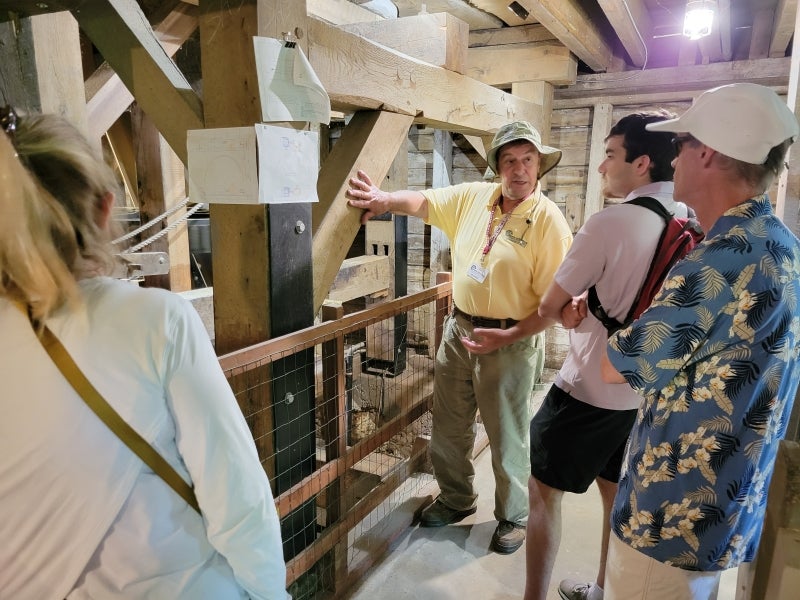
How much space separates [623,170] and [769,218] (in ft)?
2.15

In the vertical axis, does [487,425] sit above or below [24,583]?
below

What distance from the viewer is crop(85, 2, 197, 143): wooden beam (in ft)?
8.00

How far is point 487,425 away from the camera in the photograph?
8.25ft

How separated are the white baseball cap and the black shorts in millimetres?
961

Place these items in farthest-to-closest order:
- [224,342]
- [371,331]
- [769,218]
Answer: [371,331], [224,342], [769,218]

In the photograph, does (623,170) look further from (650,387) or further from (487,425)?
(487,425)

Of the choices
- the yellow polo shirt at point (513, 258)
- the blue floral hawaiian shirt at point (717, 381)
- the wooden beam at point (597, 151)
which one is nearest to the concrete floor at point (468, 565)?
the yellow polo shirt at point (513, 258)

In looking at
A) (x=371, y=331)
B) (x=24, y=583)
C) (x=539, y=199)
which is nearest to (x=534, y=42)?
(x=539, y=199)

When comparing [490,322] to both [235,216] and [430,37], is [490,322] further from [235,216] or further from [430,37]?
[430,37]

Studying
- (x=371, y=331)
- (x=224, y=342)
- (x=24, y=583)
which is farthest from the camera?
(x=371, y=331)

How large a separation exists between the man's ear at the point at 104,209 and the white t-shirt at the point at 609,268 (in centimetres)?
135

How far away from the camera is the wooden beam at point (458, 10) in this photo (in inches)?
136

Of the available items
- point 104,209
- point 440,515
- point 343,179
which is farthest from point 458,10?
point 104,209

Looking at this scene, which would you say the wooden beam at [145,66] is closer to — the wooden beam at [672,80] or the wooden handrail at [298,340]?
the wooden handrail at [298,340]
